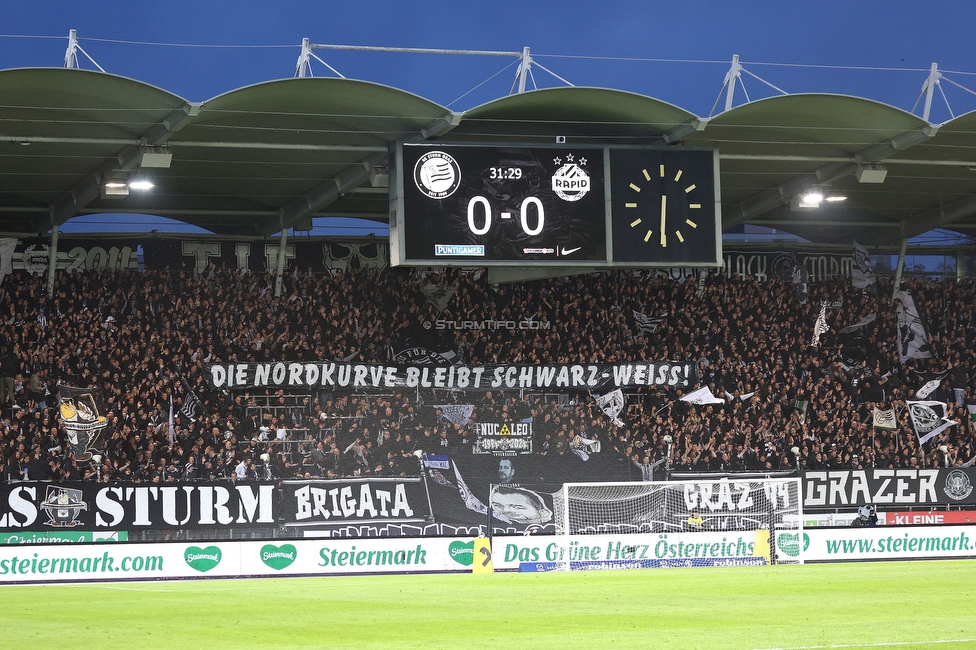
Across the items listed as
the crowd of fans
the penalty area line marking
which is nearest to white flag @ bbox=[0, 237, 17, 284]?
the crowd of fans

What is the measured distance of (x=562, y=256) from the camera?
884 inches

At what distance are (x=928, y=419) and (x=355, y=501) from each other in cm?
1589

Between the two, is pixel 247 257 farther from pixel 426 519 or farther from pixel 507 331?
pixel 426 519

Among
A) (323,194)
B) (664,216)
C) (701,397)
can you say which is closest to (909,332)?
(701,397)

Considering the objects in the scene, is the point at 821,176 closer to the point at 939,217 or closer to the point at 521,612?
the point at 939,217

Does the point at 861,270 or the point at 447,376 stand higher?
the point at 861,270

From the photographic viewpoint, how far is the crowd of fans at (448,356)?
27391 mm

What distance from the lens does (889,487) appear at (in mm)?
28188

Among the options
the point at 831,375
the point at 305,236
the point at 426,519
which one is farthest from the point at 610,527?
the point at 305,236

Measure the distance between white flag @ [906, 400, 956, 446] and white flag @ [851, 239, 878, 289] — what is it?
4.25 m

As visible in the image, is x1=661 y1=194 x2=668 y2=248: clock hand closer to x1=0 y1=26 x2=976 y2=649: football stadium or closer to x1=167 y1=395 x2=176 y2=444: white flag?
x1=0 y1=26 x2=976 y2=649: football stadium

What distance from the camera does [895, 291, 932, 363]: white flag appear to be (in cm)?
3331

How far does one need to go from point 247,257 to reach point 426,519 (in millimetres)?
9926

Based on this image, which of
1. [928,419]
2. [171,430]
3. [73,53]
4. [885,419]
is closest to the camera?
[73,53]
